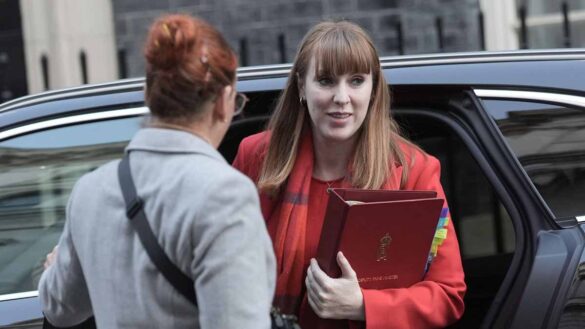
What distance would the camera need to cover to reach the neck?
3.05 metres

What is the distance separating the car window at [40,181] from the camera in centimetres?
326

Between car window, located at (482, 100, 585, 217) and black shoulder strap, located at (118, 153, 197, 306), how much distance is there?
1.26 m

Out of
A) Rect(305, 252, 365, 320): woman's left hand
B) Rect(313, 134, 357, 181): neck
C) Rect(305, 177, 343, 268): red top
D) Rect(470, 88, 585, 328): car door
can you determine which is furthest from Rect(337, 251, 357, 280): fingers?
Rect(470, 88, 585, 328): car door

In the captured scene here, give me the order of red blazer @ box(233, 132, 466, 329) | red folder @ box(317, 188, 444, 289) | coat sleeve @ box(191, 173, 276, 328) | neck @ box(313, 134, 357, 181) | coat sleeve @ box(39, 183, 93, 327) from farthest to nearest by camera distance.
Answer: neck @ box(313, 134, 357, 181) → red blazer @ box(233, 132, 466, 329) → red folder @ box(317, 188, 444, 289) → coat sleeve @ box(39, 183, 93, 327) → coat sleeve @ box(191, 173, 276, 328)

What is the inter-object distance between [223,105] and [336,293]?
765mm

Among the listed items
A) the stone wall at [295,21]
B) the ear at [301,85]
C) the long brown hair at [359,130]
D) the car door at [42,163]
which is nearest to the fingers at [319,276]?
the long brown hair at [359,130]

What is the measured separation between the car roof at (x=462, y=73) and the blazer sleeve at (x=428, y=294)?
1.04ft

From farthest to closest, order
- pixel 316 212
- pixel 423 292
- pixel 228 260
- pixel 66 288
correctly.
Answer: pixel 316 212 → pixel 423 292 → pixel 66 288 → pixel 228 260

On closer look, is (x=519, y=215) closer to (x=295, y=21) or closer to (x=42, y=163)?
(x=42, y=163)

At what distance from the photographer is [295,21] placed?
8906mm

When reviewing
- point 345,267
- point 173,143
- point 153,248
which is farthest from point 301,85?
point 153,248

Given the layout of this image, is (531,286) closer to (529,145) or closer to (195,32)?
(529,145)

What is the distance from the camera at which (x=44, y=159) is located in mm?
3307

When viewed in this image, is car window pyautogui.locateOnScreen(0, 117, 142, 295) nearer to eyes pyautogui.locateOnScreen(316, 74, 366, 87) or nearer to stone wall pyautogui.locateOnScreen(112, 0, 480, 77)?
eyes pyautogui.locateOnScreen(316, 74, 366, 87)
